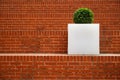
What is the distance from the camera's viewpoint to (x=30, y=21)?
703 centimetres

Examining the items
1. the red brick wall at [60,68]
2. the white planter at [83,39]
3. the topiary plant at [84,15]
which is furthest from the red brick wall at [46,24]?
the red brick wall at [60,68]

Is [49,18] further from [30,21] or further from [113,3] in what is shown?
[113,3]

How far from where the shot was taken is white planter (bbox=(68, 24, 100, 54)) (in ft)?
18.5

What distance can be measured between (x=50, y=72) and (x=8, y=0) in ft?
10.1

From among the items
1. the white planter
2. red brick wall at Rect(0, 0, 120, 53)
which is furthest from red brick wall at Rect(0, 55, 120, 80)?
red brick wall at Rect(0, 0, 120, 53)

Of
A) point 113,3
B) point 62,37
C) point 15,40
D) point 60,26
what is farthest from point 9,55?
point 113,3

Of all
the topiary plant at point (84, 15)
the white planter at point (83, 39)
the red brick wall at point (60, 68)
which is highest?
the topiary plant at point (84, 15)

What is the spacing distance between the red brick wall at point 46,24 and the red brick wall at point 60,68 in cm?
65

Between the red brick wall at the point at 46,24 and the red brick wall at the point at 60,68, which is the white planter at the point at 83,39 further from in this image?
the red brick wall at the point at 46,24

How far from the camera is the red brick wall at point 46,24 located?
19.8 feet

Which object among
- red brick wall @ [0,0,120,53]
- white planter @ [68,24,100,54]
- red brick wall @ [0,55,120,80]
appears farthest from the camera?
red brick wall @ [0,0,120,53]

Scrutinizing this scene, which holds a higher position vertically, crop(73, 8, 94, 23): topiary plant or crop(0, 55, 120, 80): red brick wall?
crop(73, 8, 94, 23): topiary plant

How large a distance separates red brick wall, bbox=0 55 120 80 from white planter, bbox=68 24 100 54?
0.28 m

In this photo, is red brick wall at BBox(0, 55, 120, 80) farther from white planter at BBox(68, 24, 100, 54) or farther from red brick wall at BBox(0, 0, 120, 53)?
red brick wall at BBox(0, 0, 120, 53)
